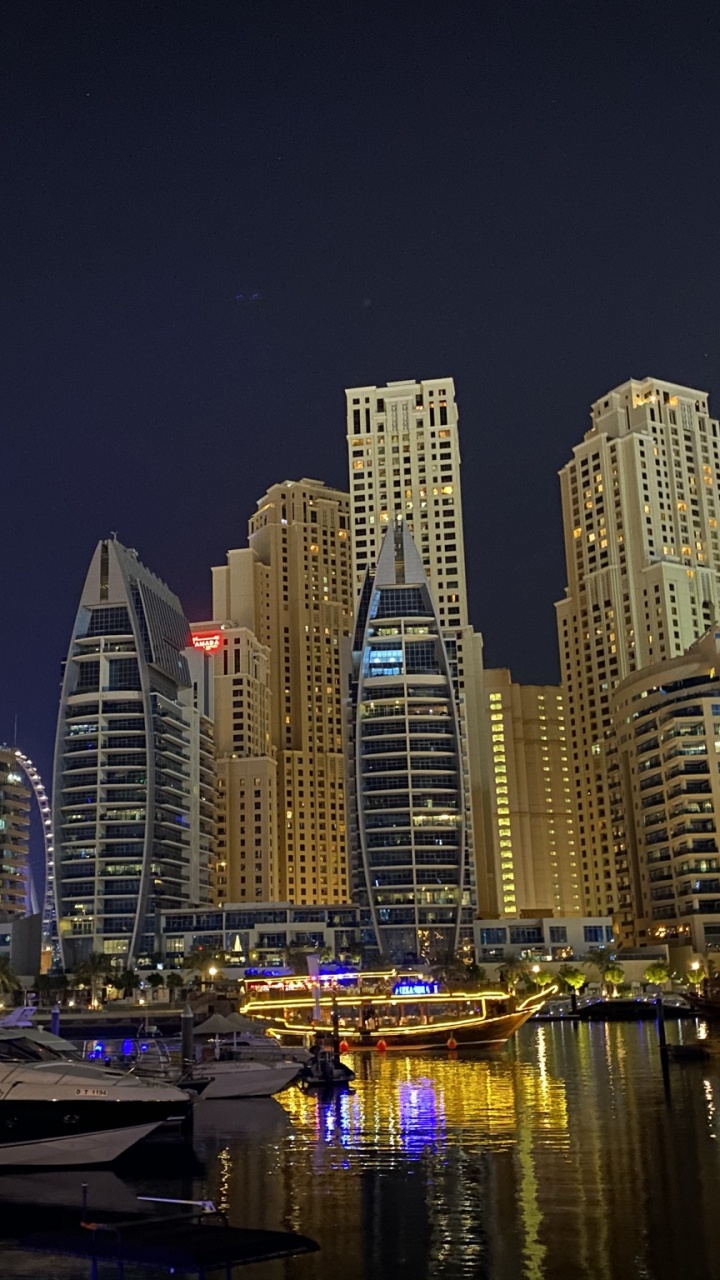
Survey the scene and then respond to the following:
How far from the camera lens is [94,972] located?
559ft

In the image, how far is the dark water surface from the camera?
87.0 feet

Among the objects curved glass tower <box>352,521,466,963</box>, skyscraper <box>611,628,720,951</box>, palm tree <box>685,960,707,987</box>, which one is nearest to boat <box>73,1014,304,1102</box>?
palm tree <box>685,960,707,987</box>

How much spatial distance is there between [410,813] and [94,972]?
169 ft

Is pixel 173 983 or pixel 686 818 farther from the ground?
pixel 686 818

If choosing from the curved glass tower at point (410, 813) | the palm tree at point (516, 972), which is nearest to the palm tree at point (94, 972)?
the curved glass tower at point (410, 813)

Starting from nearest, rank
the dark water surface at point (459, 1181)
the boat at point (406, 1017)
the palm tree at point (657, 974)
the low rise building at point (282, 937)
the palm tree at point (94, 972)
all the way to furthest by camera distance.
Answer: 1. the dark water surface at point (459, 1181)
2. the boat at point (406, 1017)
3. the palm tree at point (94, 972)
4. the palm tree at point (657, 974)
5. the low rise building at point (282, 937)

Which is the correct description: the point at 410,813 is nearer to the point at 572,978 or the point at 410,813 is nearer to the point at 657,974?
the point at 572,978

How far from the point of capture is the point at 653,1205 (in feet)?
104

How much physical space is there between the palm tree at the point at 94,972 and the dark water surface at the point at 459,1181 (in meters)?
111

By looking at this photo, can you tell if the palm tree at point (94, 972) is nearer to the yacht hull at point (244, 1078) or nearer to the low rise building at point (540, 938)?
the low rise building at point (540, 938)

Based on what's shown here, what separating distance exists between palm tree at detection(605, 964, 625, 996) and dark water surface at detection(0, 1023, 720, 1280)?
11291 cm

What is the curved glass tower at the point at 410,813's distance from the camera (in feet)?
622

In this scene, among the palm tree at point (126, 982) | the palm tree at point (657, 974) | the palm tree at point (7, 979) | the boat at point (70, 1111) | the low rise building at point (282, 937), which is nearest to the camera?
the boat at point (70, 1111)

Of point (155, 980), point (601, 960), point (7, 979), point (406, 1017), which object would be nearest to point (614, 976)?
point (601, 960)
